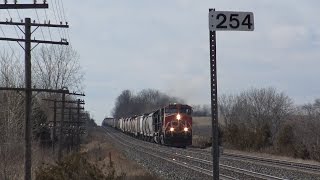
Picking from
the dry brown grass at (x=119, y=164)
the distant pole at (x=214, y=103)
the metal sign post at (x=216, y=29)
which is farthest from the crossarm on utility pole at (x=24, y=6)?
the distant pole at (x=214, y=103)

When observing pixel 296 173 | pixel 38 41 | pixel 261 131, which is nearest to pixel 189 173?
pixel 296 173

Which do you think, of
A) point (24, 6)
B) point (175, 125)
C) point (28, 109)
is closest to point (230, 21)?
point (24, 6)

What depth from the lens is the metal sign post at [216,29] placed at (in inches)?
291

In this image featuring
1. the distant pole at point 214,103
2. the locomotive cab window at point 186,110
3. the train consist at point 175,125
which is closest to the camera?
the distant pole at point 214,103

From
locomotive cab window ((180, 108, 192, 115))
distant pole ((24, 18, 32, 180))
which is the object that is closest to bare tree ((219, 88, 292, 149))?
locomotive cab window ((180, 108, 192, 115))

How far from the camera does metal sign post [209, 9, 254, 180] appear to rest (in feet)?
24.2

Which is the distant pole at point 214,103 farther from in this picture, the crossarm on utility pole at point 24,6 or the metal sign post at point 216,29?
the crossarm on utility pole at point 24,6

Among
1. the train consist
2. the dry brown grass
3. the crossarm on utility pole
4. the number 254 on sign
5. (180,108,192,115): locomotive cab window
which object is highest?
the crossarm on utility pole

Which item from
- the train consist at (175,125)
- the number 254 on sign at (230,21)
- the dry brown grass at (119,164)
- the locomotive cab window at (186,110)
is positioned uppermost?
the number 254 on sign at (230,21)

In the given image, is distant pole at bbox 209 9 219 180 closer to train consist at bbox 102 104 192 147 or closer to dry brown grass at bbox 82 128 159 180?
dry brown grass at bbox 82 128 159 180

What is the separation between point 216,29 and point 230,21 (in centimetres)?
23

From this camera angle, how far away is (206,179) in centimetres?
2116

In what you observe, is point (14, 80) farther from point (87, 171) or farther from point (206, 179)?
point (87, 171)

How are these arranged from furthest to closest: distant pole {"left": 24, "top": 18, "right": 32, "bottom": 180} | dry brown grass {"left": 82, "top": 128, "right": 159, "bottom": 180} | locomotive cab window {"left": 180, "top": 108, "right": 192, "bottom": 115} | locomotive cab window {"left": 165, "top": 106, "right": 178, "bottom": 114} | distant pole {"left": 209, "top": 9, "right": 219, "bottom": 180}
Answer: locomotive cab window {"left": 180, "top": 108, "right": 192, "bottom": 115}, locomotive cab window {"left": 165, "top": 106, "right": 178, "bottom": 114}, dry brown grass {"left": 82, "top": 128, "right": 159, "bottom": 180}, distant pole {"left": 24, "top": 18, "right": 32, "bottom": 180}, distant pole {"left": 209, "top": 9, "right": 219, "bottom": 180}
